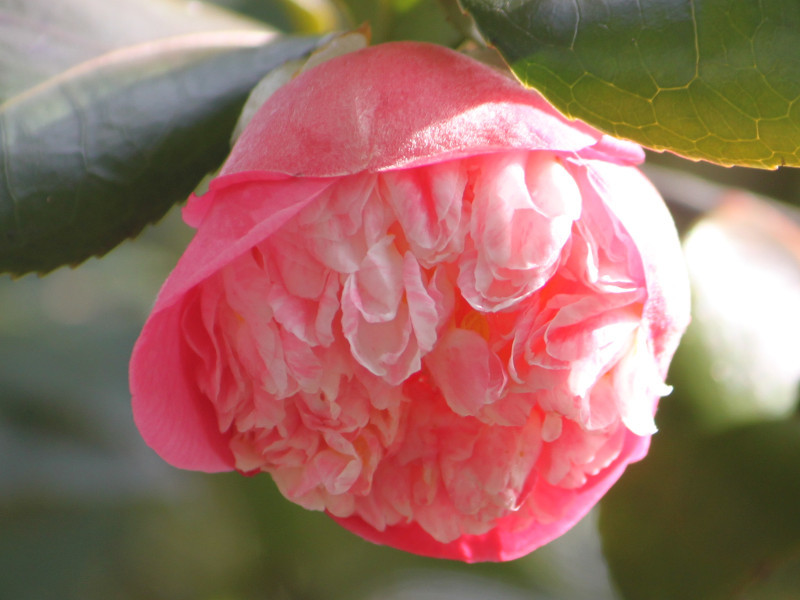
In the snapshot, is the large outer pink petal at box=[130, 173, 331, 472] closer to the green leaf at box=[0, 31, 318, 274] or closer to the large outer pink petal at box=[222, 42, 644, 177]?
the large outer pink petal at box=[222, 42, 644, 177]

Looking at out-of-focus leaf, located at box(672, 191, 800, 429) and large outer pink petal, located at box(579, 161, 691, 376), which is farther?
out-of-focus leaf, located at box(672, 191, 800, 429)

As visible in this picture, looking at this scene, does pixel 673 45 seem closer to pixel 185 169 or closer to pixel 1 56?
pixel 185 169

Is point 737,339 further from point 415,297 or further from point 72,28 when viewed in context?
point 72,28

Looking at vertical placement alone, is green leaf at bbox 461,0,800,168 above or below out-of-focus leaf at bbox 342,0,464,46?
above

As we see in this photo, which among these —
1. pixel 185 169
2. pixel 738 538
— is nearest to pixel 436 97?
pixel 185 169

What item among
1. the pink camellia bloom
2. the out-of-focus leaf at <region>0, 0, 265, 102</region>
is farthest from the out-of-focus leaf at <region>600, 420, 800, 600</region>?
the out-of-focus leaf at <region>0, 0, 265, 102</region>

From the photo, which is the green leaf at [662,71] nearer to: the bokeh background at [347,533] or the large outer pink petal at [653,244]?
the large outer pink petal at [653,244]

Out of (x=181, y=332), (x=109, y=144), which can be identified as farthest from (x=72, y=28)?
(x=181, y=332)

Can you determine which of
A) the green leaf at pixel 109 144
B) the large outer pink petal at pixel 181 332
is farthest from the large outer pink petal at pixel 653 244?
the green leaf at pixel 109 144
